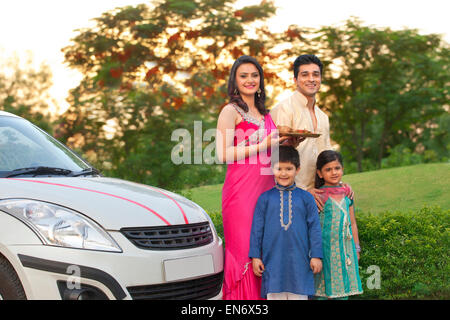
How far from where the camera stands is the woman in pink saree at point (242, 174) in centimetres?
357

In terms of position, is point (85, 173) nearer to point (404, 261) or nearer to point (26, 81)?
point (404, 261)

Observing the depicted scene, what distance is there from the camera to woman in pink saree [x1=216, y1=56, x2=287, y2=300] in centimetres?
357

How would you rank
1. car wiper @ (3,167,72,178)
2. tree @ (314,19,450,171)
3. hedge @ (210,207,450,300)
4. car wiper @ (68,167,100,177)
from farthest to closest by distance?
tree @ (314,19,450,171), hedge @ (210,207,450,300), car wiper @ (68,167,100,177), car wiper @ (3,167,72,178)

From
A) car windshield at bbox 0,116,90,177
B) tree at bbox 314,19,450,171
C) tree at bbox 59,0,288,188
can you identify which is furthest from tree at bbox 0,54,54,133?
car windshield at bbox 0,116,90,177

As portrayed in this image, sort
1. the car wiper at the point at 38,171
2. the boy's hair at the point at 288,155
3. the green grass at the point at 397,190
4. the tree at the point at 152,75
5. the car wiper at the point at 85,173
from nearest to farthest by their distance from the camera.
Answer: the car wiper at the point at 38,171 < the boy's hair at the point at 288,155 < the car wiper at the point at 85,173 < the green grass at the point at 397,190 < the tree at the point at 152,75

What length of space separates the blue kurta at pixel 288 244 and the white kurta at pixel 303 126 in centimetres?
35

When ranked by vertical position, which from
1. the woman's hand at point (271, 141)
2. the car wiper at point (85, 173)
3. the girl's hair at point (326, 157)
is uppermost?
the woman's hand at point (271, 141)

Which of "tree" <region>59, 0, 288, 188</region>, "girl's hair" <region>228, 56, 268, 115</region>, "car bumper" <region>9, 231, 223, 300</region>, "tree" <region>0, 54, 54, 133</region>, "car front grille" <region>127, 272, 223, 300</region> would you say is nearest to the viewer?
"car bumper" <region>9, 231, 223, 300</region>

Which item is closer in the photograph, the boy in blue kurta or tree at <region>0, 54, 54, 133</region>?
the boy in blue kurta

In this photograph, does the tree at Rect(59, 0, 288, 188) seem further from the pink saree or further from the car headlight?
the car headlight

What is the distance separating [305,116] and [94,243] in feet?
6.24

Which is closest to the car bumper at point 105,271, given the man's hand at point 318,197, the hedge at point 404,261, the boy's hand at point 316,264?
the boy's hand at point 316,264

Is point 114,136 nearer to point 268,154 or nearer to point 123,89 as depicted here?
point 123,89

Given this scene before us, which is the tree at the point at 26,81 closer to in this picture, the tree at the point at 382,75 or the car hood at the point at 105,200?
the tree at the point at 382,75
